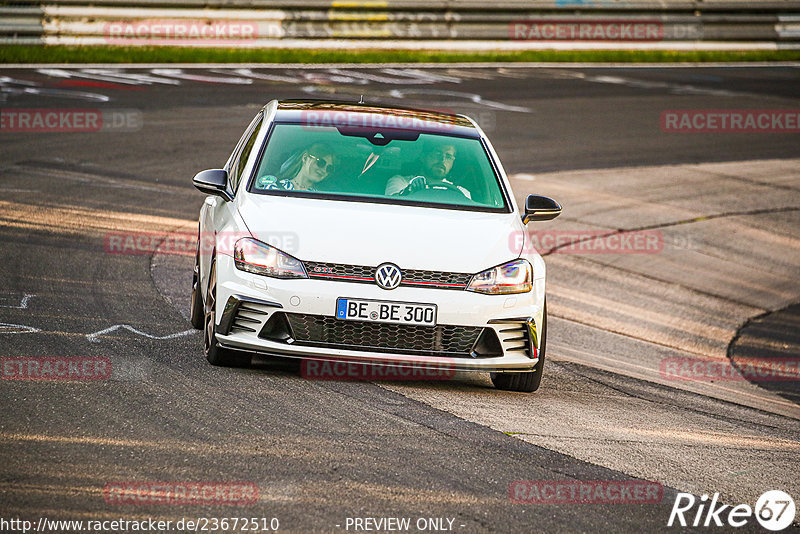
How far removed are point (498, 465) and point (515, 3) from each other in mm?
21733

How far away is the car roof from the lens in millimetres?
8492

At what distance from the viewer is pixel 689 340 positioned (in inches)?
452

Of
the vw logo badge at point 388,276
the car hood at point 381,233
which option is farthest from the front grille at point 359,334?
the car hood at point 381,233

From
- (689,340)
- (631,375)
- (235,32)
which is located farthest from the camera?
(235,32)

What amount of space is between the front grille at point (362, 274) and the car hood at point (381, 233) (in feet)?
0.10

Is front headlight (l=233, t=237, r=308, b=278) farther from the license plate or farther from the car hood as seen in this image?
the license plate

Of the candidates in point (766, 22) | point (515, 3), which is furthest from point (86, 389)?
point (766, 22)

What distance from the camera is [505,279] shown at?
23.7 ft

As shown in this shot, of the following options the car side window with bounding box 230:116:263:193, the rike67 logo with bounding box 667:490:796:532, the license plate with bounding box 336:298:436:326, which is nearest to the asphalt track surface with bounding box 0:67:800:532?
the rike67 logo with bounding box 667:490:796:532

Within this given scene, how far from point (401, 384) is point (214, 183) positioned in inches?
71.2

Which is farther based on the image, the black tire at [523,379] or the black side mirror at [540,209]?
the black side mirror at [540,209]

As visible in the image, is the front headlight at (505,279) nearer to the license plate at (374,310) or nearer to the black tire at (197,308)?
the license plate at (374,310)

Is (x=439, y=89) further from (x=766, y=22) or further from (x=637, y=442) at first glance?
(x=637, y=442)

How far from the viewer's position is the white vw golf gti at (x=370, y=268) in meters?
6.98
